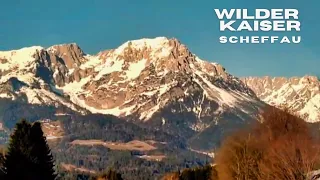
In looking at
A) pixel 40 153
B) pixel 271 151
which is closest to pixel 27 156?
pixel 40 153

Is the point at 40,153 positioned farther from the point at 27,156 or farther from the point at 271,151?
the point at 271,151

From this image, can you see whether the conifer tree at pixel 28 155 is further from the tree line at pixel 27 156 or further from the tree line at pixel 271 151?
the tree line at pixel 271 151

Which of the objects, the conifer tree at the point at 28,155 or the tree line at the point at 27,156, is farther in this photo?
the conifer tree at the point at 28,155

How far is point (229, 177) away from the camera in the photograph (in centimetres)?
8500

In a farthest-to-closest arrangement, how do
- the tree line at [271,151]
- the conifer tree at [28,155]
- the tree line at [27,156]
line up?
the conifer tree at [28,155], the tree line at [27,156], the tree line at [271,151]

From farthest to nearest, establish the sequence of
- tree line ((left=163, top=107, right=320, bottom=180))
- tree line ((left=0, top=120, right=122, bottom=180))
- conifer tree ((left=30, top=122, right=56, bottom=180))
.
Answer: conifer tree ((left=30, top=122, right=56, bottom=180)) < tree line ((left=0, top=120, right=122, bottom=180)) < tree line ((left=163, top=107, right=320, bottom=180))

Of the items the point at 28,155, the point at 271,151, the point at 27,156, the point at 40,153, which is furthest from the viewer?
the point at 40,153

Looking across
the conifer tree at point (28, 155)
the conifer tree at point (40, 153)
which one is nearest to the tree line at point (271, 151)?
the conifer tree at point (40, 153)

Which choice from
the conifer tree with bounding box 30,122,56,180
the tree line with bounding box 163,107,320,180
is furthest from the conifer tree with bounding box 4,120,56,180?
the tree line with bounding box 163,107,320,180

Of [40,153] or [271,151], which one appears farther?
[40,153]

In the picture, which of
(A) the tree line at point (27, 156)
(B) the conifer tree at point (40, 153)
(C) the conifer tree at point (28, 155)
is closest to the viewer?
(A) the tree line at point (27, 156)

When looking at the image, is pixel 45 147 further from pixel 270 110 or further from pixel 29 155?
pixel 270 110

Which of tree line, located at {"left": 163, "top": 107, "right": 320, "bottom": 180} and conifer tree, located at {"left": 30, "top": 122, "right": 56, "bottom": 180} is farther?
conifer tree, located at {"left": 30, "top": 122, "right": 56, "bottom": 180}

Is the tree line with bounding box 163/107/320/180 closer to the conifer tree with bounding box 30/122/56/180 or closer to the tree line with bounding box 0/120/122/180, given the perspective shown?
the conifer tree with bounding box 30/122/56/180
